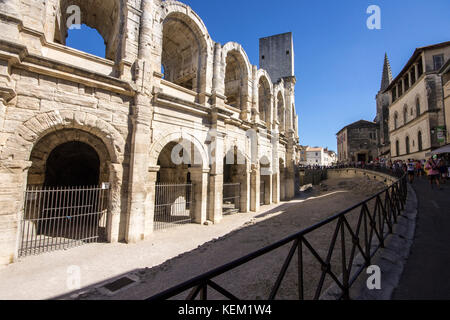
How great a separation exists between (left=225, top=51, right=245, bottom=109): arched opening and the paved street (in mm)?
10294

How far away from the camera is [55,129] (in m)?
5.97

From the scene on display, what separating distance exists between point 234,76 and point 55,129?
34.9ft

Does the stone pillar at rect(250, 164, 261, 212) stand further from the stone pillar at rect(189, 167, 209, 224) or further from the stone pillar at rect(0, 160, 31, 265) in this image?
the stone pillar at rect(0, 160, 31, 265)

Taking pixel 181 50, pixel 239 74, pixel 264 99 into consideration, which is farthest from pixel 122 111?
pixel 264 99

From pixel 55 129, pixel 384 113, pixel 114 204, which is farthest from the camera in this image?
pixel 384 113

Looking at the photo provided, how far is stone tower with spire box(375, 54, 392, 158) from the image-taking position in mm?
32475

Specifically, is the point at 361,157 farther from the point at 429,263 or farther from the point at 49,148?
the point at 49,148

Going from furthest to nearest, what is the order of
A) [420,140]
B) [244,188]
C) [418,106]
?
[418,106] < [420,140] < [244,188]

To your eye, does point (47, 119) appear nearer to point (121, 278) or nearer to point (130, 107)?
point (130, 107)

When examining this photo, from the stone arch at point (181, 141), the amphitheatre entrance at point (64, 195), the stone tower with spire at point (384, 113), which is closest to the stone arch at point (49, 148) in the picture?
the amphitheatre entrance at point (64, 195)

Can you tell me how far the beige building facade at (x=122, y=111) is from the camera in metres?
5.33

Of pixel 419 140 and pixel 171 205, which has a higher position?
pixel 419 140

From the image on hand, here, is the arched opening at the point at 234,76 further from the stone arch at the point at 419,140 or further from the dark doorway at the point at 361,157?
the dark doorway at the point at 361,157
